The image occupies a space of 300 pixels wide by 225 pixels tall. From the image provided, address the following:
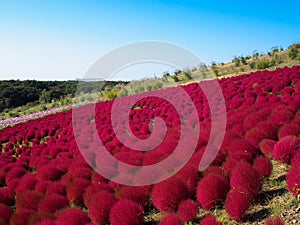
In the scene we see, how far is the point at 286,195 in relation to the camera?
4.36 metres

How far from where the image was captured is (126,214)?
14.6 feet

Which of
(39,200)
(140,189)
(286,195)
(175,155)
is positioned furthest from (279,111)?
(39,200)

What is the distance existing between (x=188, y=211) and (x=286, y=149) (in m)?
1.85

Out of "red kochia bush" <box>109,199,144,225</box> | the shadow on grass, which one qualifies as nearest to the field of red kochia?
"red kochia bush" <box>109,199,144,225</box>

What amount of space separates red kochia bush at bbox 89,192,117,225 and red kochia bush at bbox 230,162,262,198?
180 centimetres

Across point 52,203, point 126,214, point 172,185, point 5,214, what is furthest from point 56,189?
point 172,185

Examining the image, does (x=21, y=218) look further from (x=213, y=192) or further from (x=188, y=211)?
(x=213, y=192)

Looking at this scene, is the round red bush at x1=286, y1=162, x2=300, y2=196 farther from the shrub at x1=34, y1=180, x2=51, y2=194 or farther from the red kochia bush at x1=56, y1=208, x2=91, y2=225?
the shrub at x1=34, y1=180, x2=51, y2=194

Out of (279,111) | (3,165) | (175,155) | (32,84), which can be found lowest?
(3,165)

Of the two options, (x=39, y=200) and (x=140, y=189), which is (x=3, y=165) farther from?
(x=140, y=189)

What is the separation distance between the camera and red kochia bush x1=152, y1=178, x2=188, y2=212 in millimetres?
4676

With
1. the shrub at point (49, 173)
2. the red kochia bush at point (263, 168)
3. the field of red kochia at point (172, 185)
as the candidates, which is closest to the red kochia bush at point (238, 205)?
the field of red kochia at point (172, 185)

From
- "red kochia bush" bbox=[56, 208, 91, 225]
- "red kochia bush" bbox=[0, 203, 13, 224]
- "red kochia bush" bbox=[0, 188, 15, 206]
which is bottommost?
"red kochia bush" bbox=[0, 188, 15, 206]

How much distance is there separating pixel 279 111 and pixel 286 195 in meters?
3.25
